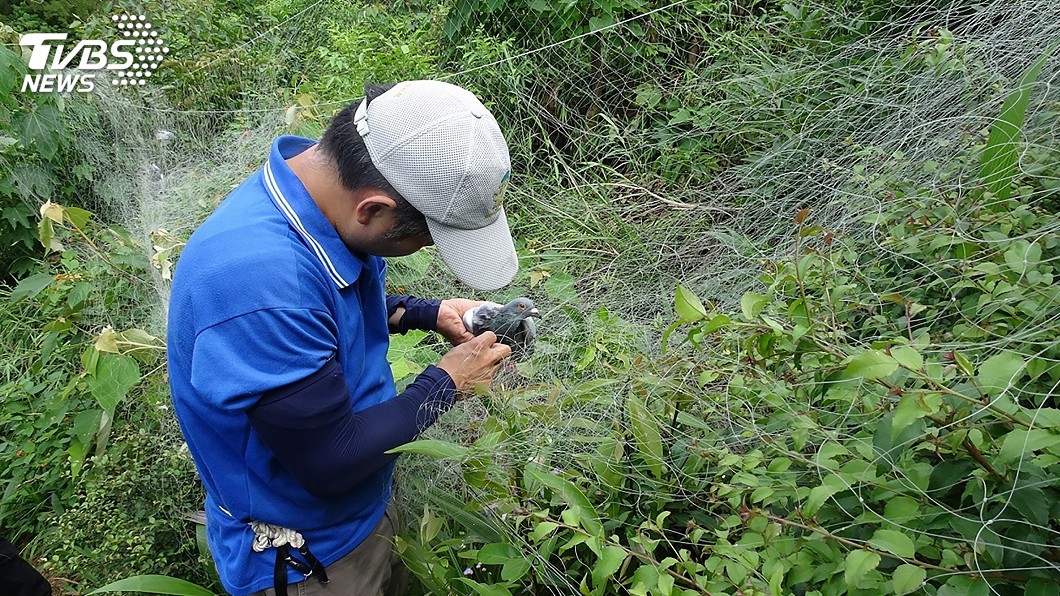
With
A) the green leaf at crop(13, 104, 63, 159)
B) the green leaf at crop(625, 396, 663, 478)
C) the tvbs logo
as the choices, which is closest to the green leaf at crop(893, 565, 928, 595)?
the green leaf at crop(625, 396, 663, 478)

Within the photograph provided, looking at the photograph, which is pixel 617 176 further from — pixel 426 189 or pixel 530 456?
pixel 426 189

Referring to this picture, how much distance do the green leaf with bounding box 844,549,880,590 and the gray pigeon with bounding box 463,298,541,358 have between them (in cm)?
118

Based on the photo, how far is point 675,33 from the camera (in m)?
4.14

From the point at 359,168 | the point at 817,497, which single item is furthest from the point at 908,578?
the point at 359,168

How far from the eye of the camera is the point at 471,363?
1.89 m

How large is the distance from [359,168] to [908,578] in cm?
124

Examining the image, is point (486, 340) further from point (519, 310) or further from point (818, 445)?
point (818, 445)

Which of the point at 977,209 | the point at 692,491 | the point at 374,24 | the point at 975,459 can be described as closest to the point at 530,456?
the point at 692,491

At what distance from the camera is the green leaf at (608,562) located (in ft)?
4.75

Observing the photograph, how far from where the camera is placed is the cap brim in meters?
1.63

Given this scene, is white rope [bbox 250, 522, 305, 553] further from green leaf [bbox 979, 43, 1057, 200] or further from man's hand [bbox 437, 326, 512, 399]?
green leaf [bbox 979, 43, 1057, 200]

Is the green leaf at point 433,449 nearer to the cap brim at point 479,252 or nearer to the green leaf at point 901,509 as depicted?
the cap brim at point 479,252

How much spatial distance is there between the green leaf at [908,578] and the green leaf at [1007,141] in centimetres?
121

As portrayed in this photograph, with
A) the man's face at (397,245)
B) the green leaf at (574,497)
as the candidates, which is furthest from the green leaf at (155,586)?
the man's face at (397,245)
